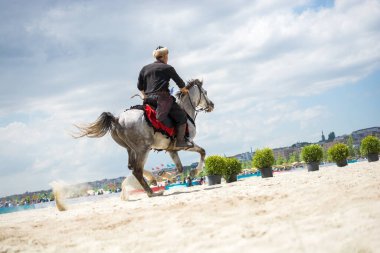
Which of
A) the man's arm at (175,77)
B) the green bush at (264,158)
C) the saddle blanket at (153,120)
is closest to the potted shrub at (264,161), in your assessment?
the green bush at (264,158)

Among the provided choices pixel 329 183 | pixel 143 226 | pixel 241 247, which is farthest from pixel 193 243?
pixel 329 183

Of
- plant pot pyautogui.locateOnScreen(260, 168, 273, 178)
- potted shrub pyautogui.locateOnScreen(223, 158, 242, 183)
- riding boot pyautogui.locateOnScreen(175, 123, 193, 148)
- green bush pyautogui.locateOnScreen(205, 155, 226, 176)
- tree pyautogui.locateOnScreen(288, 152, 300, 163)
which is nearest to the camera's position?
riding boot pyautogui.locateOnScreen(175, 123, 193, 148)

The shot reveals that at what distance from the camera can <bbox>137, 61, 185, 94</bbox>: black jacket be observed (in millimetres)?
10133

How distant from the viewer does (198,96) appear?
12.0m

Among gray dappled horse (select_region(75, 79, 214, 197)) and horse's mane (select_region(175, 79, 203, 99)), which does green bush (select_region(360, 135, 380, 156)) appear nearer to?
horse's mane (select_region(175, 79, 203, 99))

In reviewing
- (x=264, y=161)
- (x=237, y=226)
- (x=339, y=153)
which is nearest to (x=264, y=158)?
(x=264, y=161)

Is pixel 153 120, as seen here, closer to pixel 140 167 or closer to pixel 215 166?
pixel 140 167

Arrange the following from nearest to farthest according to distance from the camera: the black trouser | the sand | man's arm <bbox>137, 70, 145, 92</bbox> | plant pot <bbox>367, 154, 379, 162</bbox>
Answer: the sand, the black trouser, man's arm <bbox>137, 70, 145, 92</bbox>, plant pot <bbox>367, 154, 379, 162</bbox>

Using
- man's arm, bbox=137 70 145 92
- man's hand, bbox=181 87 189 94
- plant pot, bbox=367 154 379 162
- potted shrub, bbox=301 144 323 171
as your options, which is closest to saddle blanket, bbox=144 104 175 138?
man's arm, bbox=137 70 145 92

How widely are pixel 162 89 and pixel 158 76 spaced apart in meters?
0.36

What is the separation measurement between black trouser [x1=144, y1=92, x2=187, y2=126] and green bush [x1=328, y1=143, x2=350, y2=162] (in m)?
11.1

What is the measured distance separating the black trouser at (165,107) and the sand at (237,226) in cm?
331

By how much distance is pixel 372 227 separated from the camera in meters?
4.22

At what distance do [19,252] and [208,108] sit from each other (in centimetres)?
828
